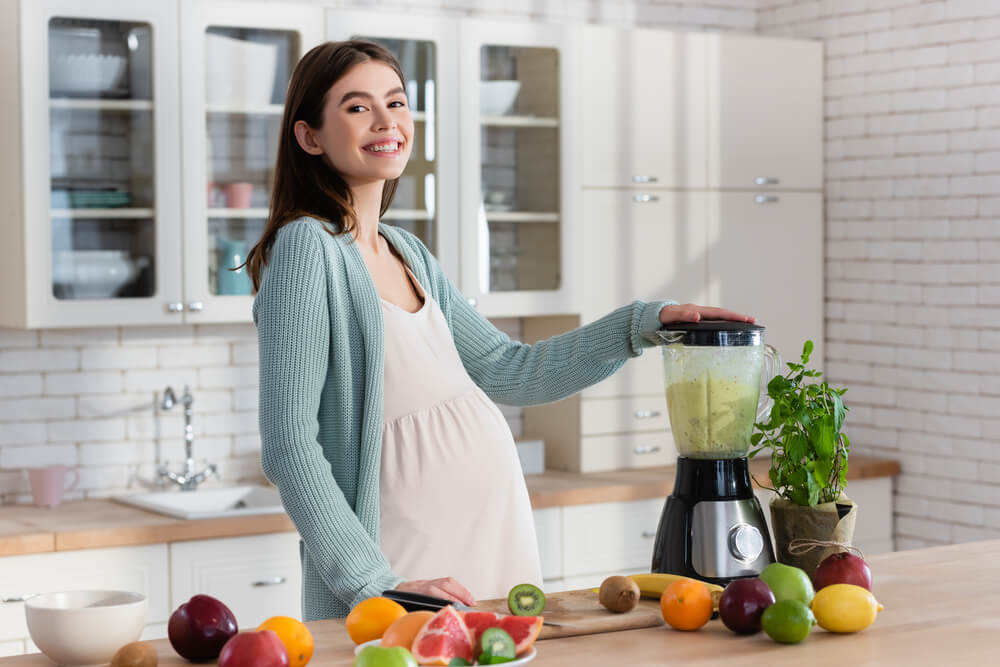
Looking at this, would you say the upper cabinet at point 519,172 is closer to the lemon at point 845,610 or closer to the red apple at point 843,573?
the red apple at point 843,573

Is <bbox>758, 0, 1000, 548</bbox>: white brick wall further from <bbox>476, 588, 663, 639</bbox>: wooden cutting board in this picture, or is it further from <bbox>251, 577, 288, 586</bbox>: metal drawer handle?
<bbox>476, 588, 663, 639</bbox>: wooden cutting board

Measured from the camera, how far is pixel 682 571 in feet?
6.61

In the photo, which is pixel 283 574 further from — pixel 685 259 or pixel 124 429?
pixel 685 259

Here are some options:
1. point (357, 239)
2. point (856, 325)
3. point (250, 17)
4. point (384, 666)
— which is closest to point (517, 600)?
point (384, 666)

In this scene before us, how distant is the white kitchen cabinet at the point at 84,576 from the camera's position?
3.34 metres

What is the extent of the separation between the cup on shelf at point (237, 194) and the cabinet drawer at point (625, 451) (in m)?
1.30

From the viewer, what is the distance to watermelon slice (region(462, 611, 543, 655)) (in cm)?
158

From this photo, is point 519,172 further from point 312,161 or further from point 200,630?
point 200,630

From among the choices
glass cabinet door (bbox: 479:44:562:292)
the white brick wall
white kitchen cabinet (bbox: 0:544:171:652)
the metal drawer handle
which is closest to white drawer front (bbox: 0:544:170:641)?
white kitchen cabinet (bbox: 0:544:171:652)

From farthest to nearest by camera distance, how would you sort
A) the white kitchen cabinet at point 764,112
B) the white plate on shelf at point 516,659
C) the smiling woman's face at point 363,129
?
the white kitchen cabinet at point 764,112
the smiling woman's face at point 363,129
the white plate on shelf at point 516,659

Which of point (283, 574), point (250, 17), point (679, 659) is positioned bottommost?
point (283, 574)

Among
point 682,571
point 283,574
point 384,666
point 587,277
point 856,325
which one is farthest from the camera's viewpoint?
point 856,325

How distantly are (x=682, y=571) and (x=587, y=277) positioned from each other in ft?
7.89

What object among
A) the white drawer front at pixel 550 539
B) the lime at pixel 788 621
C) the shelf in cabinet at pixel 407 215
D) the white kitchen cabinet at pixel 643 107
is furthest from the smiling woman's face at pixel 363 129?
the white kitchen cabinet at pixel 643 107
